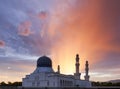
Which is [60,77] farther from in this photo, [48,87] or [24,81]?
[24,81]

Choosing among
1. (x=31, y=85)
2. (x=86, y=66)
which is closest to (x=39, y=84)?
(x=31, y=85)

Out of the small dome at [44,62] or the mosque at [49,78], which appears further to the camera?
the small dome at [44,62]

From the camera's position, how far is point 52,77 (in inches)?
3625

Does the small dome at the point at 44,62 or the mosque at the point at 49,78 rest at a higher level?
the small dome at the point at 44,62

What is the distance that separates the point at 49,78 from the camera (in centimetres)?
9300

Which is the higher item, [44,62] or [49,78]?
[44,62]

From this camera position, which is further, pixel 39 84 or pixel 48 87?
pixel 39 84

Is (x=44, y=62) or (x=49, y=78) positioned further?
(x=44, y=62)

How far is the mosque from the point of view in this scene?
92.0m

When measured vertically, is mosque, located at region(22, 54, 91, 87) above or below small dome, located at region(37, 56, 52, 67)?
below

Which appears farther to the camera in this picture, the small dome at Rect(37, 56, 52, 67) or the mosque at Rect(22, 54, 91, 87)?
the small dome at Rect(37, 56, 52, 67)

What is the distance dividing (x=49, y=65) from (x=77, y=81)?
1370 centimetres

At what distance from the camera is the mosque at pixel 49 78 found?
92000 millimetres

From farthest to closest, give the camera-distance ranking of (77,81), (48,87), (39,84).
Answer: (77,81), (39,84), (48,87)
